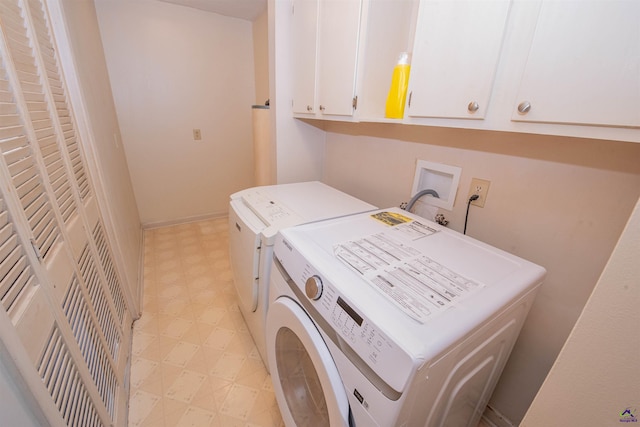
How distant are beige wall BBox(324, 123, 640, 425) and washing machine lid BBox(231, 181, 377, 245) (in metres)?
0.43

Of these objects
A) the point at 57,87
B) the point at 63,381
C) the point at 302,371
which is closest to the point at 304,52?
the point at 57,87

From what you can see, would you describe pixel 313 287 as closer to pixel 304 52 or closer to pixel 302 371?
pixel 302 371

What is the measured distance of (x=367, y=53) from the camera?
1.10 m

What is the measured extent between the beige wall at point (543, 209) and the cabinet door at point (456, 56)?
0.31 meters

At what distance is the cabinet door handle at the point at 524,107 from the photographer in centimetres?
64

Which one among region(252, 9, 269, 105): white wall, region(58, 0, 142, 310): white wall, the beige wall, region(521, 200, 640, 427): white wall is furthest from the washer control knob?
region(252, 9, 269, 105): white wall

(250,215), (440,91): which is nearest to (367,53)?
(440,91)

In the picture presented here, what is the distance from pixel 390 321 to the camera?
547 millimetres

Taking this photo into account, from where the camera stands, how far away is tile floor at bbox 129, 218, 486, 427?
118 centimetres

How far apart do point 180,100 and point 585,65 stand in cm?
306

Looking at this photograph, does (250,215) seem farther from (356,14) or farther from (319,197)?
(356,14)

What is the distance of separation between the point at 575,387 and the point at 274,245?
2.84 ft

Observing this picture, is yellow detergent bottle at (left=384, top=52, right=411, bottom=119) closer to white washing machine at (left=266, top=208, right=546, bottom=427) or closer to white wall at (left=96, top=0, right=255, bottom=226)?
white washing machine at (left=266, top=208, right=546, bottom=427)

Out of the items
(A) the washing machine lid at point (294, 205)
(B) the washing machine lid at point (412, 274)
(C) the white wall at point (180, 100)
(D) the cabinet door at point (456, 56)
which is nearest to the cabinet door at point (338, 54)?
(D) the cabinet door at point (456, 56)
